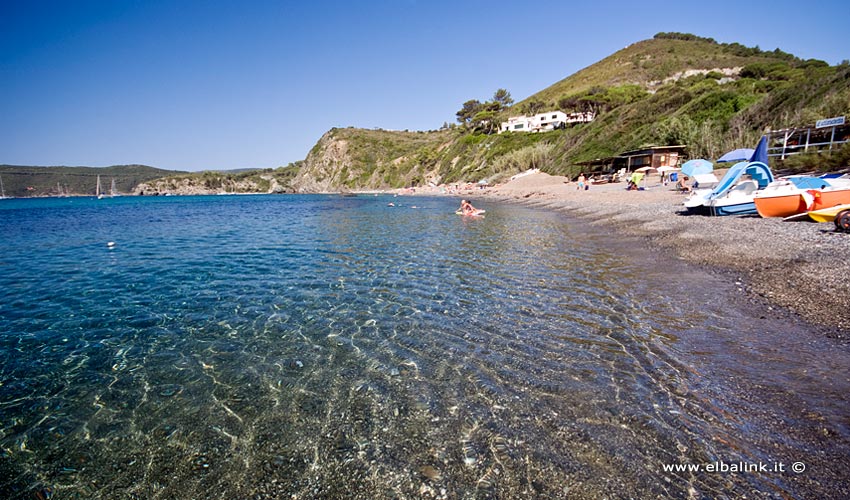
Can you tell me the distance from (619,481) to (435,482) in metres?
1.52

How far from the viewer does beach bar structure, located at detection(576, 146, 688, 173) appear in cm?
3944

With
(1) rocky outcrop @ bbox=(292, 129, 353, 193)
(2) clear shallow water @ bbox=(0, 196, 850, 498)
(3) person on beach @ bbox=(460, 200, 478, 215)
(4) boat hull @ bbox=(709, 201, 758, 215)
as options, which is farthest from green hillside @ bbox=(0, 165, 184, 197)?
(4) boat hull @ bbox=(709, 201, 758, 215)

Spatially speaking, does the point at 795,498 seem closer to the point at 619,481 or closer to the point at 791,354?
the point at 619,481

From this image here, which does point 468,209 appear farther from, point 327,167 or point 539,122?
point 327,167

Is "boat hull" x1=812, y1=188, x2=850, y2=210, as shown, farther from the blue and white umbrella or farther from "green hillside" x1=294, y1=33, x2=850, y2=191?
"green hillside" x1=294, y1=33, x2=850, y2=191

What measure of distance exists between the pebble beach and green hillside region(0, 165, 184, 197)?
212638mm

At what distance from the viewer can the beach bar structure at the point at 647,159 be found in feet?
129

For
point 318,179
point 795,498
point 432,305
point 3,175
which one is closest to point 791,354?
point 795,498

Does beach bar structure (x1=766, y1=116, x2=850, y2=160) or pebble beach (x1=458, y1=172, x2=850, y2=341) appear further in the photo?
beach bar structure (x1=766, y1=116, x2=850, y2=160)

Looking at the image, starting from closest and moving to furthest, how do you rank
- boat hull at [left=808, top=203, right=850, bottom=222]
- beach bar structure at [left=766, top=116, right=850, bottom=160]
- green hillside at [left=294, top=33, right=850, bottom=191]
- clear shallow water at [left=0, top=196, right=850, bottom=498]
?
clear shallow water at [left=0, top=196, right=850, bottom=498] → boat hull at [left=808, top=203, right=850, bottom=222] → beach bar structure at [left=766, top=116, right=850, bottom=160] → green hillside at [left=294, top=33, right=850, bottom=191]

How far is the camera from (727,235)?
11.4m

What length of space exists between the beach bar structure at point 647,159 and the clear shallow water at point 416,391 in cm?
3822

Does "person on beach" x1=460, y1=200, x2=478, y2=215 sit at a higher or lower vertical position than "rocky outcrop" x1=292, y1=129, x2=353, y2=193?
lower

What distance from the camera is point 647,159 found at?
1613 inches
